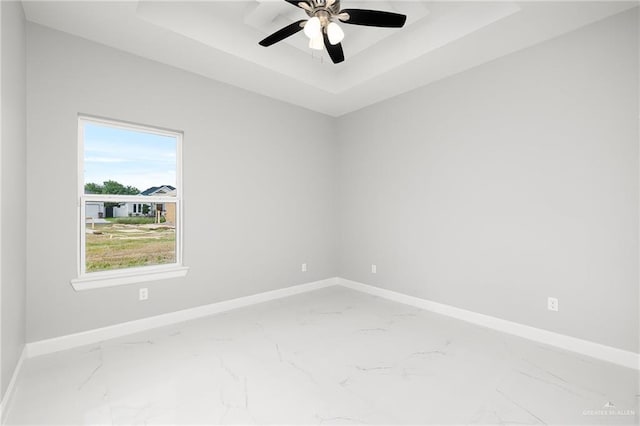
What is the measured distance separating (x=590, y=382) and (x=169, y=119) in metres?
4.22

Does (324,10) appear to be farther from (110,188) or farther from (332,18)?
(110,188)

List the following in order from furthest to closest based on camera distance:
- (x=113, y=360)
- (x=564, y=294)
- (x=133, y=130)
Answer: (x=133, y=130)
(x=564, y=294)
(x=113, y=360)

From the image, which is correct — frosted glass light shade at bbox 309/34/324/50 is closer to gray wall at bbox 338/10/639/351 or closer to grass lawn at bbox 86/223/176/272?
gray wall at bbox 338/10/639/351

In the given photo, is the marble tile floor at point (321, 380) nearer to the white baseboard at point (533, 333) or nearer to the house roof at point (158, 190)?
the white baseboard at point (533, 333)

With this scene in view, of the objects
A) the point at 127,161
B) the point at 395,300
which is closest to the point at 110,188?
the point at 127,161

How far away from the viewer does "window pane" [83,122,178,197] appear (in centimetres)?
283

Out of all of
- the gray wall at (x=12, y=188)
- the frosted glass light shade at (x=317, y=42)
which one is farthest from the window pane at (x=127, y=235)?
the frosted glass light shade at (x=317, y=42)

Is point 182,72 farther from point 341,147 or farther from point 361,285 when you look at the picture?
point 361,285

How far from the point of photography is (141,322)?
117 inches

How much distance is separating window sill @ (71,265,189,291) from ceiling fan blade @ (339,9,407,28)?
2841mm

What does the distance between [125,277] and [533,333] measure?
3.85 meters

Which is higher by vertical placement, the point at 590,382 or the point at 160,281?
the point at 160,281

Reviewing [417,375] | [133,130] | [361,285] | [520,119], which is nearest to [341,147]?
[361,285]

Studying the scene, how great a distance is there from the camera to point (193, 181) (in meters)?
3.36
